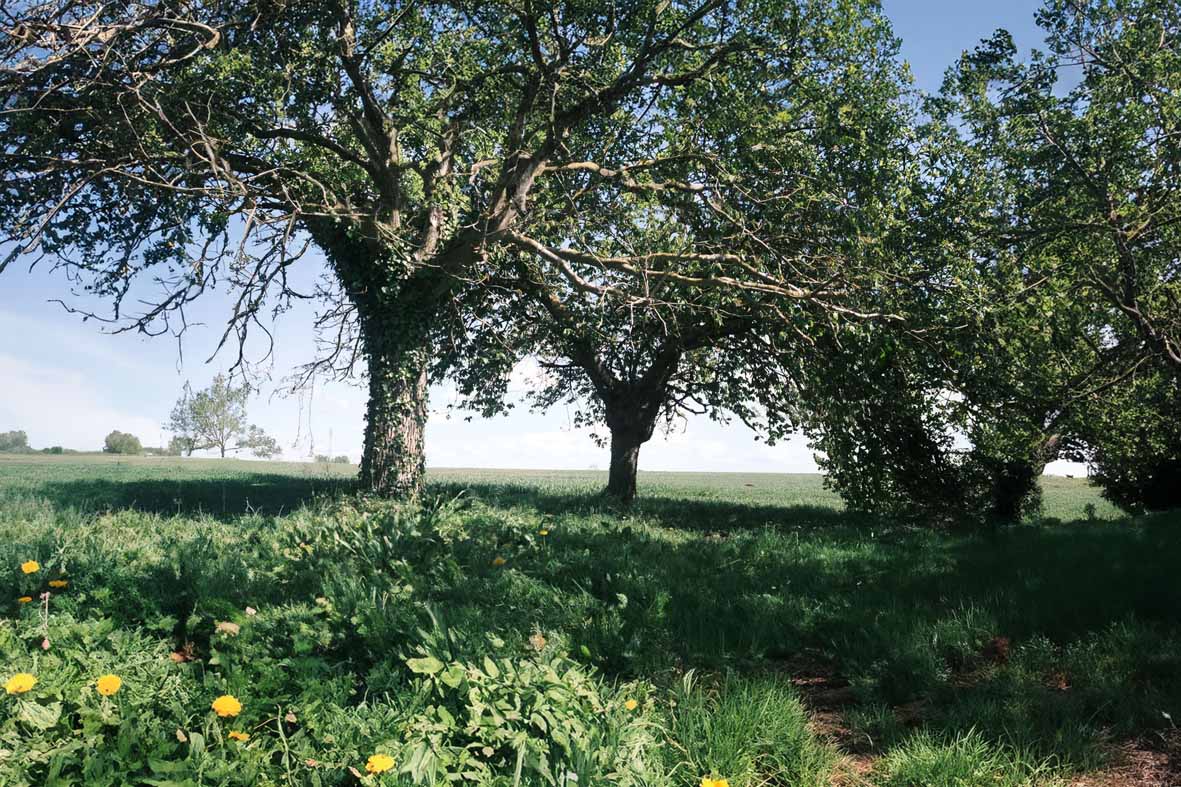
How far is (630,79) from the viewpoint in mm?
12039

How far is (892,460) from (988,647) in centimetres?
965

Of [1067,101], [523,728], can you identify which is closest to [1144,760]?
[523,728]

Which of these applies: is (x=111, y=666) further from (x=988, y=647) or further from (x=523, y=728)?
(x=988, y=647)

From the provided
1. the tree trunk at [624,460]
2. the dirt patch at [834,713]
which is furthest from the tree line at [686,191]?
the dirt patch at [834,713]

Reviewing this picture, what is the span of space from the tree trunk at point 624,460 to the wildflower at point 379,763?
14.4m

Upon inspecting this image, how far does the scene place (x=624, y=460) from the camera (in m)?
17.6

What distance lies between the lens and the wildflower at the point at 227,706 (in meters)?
3.62

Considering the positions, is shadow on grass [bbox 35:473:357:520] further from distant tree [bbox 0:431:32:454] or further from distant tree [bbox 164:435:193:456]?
distant tree [bbox 0:431:32:454]

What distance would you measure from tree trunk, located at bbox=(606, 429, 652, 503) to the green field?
8.68 meters

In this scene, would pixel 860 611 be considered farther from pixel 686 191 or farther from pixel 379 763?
pixel 686 191

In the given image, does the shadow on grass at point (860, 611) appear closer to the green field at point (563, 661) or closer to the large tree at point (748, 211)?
the green field at point (563, 661)

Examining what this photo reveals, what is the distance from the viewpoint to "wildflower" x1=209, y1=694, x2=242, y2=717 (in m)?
3.62

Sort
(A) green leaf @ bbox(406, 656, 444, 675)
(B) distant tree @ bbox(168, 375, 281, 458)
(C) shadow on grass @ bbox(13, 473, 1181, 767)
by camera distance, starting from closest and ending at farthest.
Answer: (A) green leaf @ bbox(406, 656, 444, 675), (C) shadow on grass @ bbox(13, 473, 1181, 767), (B) distant tree @ bbox(168, 375, 281, 458)

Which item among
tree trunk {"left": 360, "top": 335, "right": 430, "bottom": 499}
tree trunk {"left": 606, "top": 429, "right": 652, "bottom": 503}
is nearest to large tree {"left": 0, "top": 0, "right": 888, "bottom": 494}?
tree trunk {"left": 360, "top": 335, "right": 430, "bottom": 499}
